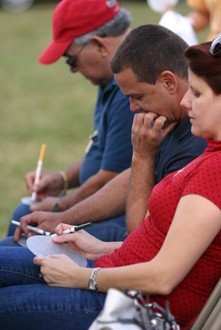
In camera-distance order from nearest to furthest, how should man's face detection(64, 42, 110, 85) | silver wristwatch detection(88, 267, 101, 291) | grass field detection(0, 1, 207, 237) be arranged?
1. silver wristwatch detection(88, 267, 101, 291)
2. man's face detection(64, 42, 110, 85)
3. grass field detection(0, 1, 207, 237)

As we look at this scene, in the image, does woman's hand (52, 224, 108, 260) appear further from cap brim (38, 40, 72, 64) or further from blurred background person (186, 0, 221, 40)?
blurred background person (186, 0, 221, 40)

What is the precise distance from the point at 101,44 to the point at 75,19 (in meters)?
0.20

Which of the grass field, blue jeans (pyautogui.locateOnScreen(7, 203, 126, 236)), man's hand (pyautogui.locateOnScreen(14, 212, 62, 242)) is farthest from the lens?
the grass field

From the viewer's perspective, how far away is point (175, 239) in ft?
9.29

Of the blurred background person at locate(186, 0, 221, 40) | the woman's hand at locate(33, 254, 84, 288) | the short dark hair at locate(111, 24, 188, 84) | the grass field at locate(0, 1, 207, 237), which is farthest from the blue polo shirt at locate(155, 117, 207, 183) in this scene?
the blurred background person at locate(186, 0, 221, 40)

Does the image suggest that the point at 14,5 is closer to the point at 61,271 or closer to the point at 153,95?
the point at 153,95

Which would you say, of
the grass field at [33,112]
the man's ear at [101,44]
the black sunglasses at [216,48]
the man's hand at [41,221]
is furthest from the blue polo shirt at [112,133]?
the grass field at [33,112]

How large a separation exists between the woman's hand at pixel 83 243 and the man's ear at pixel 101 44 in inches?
55.0

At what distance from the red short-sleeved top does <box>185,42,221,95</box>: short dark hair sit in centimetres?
21

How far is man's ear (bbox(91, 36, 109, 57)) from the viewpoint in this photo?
15.5ft

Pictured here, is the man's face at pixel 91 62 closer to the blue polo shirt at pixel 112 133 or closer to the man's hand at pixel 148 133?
the blue polo shirt at pixel 112 133

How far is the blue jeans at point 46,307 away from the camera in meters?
3.16

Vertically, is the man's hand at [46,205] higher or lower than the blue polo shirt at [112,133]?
lower

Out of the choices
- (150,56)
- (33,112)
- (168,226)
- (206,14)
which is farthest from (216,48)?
(33,112)
